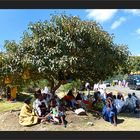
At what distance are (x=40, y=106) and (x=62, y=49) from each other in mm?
2126

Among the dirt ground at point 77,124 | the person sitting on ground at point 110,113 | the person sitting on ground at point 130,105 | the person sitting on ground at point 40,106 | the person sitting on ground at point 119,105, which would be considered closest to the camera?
the dirt ground at point 77,124

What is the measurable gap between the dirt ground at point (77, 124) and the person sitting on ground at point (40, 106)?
52 centimetres

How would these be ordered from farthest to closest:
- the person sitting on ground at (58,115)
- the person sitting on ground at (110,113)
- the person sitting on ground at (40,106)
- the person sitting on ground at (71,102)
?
the person sitting on ground at (71,102) → the person sitting on ground at (110,113) → the person sitting on ground at (40,106) → the person sitting on ground at (58,115)

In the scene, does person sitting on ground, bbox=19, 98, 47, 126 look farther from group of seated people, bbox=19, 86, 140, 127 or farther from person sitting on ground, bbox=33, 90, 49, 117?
person sitting on ground, bbox=33, 90, 49, 117

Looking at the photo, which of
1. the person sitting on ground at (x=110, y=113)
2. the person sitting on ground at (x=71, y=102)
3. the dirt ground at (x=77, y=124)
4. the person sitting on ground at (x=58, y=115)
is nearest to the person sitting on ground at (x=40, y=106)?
the person sitting on ground at (x=58, y=115)

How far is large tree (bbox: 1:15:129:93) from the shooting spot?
52.0 feet

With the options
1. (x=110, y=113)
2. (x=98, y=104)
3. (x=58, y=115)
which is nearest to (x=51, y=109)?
(x=58, y=115)

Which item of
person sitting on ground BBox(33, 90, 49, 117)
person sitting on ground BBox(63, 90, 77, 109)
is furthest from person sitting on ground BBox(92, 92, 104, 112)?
person sitting on ground BBox(33, 90, 49, 117)

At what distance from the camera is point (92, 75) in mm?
18703

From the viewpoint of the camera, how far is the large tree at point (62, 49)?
15.9 metres

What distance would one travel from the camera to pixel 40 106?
50.0 ft

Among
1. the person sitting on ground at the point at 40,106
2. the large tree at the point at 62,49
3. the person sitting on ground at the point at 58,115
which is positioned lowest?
the person sitting on ground at the point at 58,115

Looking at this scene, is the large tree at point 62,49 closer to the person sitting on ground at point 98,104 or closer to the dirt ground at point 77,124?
the person sitting on ground at point 98,104
